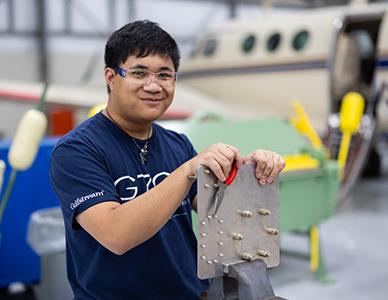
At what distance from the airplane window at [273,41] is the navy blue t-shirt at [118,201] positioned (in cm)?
654

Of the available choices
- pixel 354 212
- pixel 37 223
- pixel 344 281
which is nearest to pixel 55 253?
pixel 37 223

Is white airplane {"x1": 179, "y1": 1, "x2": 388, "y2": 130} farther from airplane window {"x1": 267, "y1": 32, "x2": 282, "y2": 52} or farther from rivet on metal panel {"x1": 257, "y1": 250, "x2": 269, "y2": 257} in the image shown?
rivet on metal panel {"x1": 257, "y1": 250, "x2": 269, "y2": 257}

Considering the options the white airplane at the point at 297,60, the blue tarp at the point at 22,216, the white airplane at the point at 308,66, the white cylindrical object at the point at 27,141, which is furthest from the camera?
the white airplane at the point at 297,60

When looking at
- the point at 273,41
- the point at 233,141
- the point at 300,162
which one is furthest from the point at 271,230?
the point at 273,41

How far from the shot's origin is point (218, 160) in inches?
44.4

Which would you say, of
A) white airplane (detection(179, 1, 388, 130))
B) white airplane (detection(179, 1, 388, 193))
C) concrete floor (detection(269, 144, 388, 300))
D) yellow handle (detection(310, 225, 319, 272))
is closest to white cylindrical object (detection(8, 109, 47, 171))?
concrete floor (detection(269, 144, 388, 300))

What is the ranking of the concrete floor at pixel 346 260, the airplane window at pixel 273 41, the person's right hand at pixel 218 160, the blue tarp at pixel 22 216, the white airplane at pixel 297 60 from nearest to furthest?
the person's right hand at pixel 218 160, the blue tarp at pixel 22 216, the concrete floor at pixel 346 260, the white airplane at pixel 297 60, the airplane window at pixel 273 41

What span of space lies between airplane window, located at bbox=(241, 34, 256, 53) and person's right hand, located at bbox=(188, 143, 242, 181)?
23.2 feet

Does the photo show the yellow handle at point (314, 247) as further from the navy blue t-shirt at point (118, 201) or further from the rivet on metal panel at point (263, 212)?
the rivet on metal panel at point (263, 212)

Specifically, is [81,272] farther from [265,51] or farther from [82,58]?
[82,58]

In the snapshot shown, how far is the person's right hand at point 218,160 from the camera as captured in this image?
113cm

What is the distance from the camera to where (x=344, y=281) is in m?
3.75

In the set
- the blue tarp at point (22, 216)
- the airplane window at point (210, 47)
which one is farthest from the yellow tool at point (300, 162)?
the airplane window at point (210, 47)

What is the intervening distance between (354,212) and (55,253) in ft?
12.3
